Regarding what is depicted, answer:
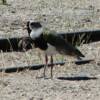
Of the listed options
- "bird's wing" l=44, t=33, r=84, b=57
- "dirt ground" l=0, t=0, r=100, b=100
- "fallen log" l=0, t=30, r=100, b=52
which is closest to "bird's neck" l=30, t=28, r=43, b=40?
"bird's wing" l=44, t=33, r=84, b=57

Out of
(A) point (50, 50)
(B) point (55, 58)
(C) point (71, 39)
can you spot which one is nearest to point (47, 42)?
(A) point (50, 50)

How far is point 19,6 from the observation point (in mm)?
12516

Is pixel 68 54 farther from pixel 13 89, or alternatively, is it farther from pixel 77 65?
pixel 13 89

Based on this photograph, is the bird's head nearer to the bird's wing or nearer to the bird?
the bird

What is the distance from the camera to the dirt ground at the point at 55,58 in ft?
22.2

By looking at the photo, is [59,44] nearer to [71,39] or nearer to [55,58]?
[55,58]

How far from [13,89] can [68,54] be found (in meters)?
1.27

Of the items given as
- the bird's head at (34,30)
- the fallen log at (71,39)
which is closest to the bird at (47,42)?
the bird's head at (34,30)

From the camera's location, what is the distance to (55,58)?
29.0 feet

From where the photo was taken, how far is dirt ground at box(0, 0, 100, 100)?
6.77 metres

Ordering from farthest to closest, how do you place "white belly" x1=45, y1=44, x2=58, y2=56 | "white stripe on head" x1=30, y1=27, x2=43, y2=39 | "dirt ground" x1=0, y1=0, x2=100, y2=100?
"white belly" x1=45, y1=44, x2=58, y2=56 → "white stripe on head" x1=30, y1=27, x2=43, y2=39 → "dirt ground" x1=0, y1=0, x2=100, y2=100

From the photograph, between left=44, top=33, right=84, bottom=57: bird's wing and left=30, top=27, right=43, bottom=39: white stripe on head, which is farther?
left=44, top=33, right=84, bottom=57: bird's wing

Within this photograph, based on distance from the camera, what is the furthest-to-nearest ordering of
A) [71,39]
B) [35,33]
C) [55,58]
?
[71,39] → [55,58] → [35,33]

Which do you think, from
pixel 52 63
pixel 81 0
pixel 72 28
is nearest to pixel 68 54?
pixel 52 63
